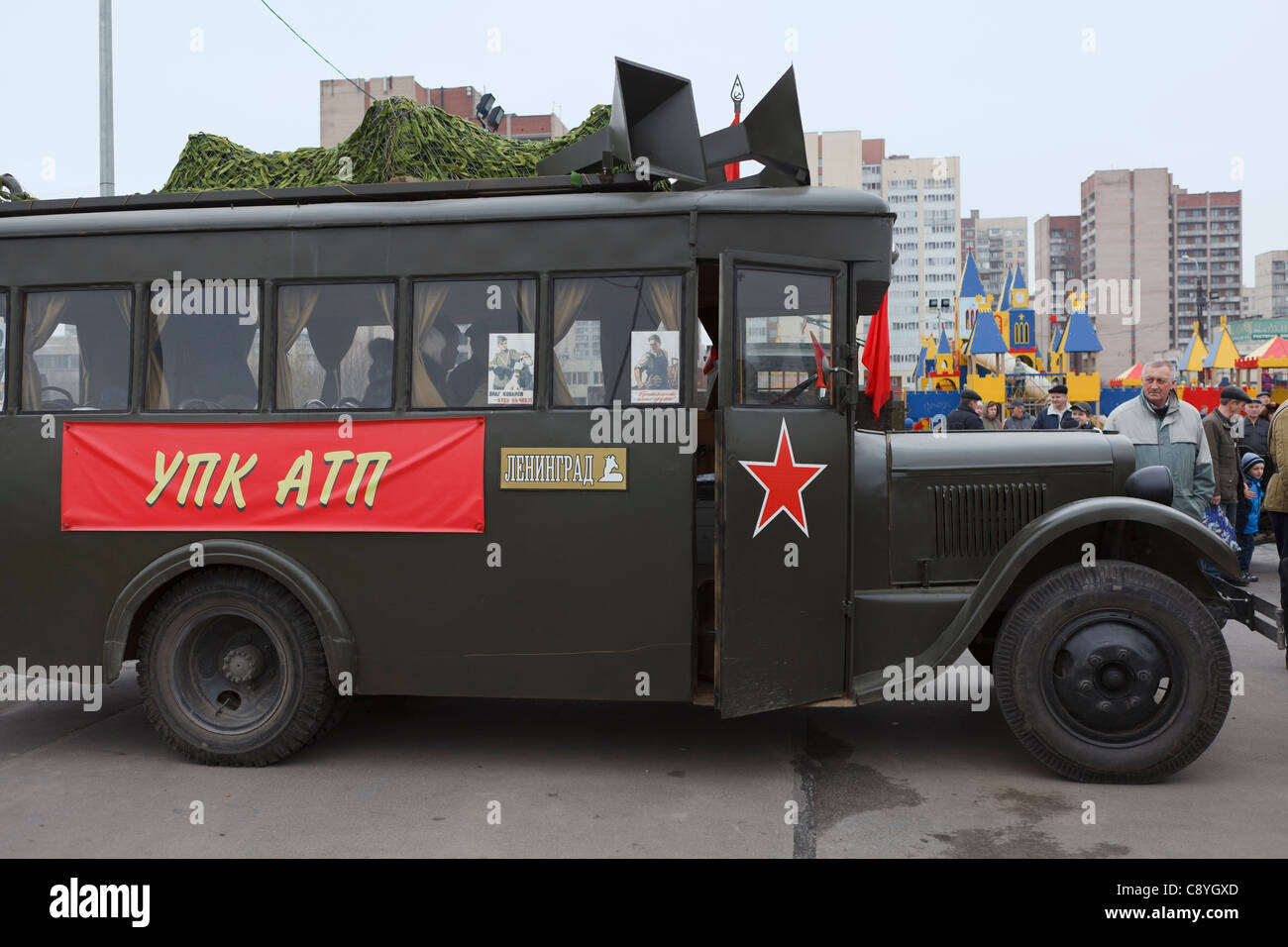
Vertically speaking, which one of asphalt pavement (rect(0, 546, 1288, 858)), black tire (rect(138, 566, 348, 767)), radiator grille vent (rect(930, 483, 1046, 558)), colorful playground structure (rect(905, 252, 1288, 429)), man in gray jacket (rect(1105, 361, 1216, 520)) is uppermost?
colorful playground structure (rect(905, 252, 1288, 429))

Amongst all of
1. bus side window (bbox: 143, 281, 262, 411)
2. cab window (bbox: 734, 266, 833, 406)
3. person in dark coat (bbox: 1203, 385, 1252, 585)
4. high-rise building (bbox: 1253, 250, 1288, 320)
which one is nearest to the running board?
cab window (bbox: 734, 266, 833, 406)

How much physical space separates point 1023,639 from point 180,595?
4170mm

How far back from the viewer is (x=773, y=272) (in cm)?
523

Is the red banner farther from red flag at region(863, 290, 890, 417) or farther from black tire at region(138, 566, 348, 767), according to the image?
red flag at region(863, 290, 890, 417)

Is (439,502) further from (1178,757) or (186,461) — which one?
(1178,757)

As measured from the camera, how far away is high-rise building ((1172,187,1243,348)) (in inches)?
5645

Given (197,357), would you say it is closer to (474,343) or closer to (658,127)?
(474,343)

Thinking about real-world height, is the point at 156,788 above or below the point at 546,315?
below

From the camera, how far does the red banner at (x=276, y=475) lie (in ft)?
17.7

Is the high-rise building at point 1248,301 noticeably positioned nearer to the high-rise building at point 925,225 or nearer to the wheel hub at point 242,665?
the high-rise building at point 925,225

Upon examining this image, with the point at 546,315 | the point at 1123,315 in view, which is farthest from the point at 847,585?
the point at 1123,315

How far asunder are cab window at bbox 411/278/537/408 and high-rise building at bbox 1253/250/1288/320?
137m

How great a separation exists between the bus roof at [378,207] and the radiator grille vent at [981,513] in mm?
1462

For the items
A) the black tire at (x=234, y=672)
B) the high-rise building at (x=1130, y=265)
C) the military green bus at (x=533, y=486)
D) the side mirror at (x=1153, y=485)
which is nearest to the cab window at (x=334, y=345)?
the military green bus at (x=533, y=486)
